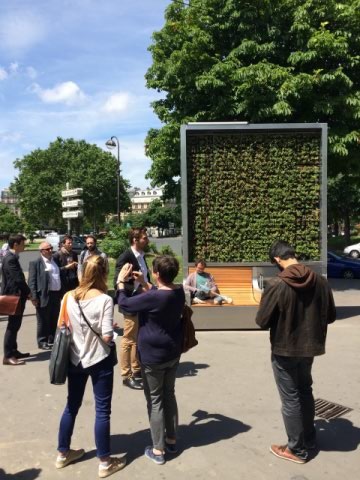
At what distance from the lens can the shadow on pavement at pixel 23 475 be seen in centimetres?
338


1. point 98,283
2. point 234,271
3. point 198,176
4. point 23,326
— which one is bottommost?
point 23,326

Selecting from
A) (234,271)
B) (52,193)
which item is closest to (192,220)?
(234,271)

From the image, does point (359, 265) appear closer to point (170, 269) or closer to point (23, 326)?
point (23, 326)

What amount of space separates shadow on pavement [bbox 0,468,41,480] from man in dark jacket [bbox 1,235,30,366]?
2.84 meters

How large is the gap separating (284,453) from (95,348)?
1.69m

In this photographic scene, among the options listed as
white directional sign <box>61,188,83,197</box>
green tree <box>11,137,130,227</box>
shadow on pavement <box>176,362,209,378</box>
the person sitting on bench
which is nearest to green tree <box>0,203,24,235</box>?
green tree <box>11,137,130,227</box>

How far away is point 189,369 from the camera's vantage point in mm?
5840

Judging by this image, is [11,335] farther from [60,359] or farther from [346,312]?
[346,312]

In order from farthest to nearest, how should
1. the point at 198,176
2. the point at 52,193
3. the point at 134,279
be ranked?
the point at 52,193 → the point at 198,176 → the point at 134,279

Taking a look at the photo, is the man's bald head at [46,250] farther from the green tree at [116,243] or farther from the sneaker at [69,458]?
the green tree at [116,243]

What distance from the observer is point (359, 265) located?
17047mm

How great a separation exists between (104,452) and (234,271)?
218 inches

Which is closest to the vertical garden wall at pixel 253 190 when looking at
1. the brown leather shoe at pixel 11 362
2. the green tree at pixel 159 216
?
the brown leather shoe at pixel 11 362

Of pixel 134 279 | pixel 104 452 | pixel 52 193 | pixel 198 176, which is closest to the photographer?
pixel 104 452
